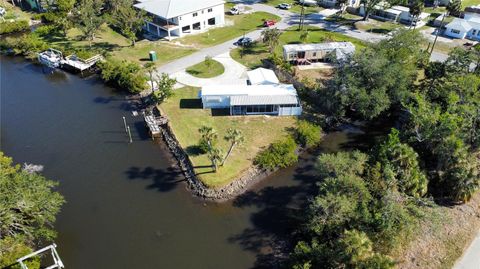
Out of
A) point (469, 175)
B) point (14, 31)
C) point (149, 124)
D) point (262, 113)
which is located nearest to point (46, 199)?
point (149, 124)

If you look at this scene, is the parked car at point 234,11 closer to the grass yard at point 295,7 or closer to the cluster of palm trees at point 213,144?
the grass yard at point 295,7

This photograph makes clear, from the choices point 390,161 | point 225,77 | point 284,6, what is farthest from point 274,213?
point 284,6

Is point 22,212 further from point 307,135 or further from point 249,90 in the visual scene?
point 307,135

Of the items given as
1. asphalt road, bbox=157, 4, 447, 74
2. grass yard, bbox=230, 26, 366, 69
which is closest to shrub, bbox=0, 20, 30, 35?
asphalt road, bbox=157, 4, 447, 74

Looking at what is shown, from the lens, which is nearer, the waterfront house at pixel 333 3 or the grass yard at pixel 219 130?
the grass yard at pixel 219 130

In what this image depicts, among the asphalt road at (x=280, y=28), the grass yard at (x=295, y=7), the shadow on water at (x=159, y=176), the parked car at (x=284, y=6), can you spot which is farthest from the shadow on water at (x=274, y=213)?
the parked car at (x=284, y=6)

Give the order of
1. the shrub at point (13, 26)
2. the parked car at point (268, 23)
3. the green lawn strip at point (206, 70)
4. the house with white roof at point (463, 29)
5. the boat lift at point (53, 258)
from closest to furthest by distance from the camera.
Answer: the boat lift at point (53, 258) → the green lawn strip at point (206, 70) → the house with white roof at point (463, 29) → the shrub at point (13, 26) → the parked car at point (268, 23)

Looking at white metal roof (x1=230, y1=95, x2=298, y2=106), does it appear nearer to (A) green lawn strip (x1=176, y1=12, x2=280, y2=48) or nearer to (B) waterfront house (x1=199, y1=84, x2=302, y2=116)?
(B) waterfront house (x1=199, y1=84, x2=302, y2=116)
